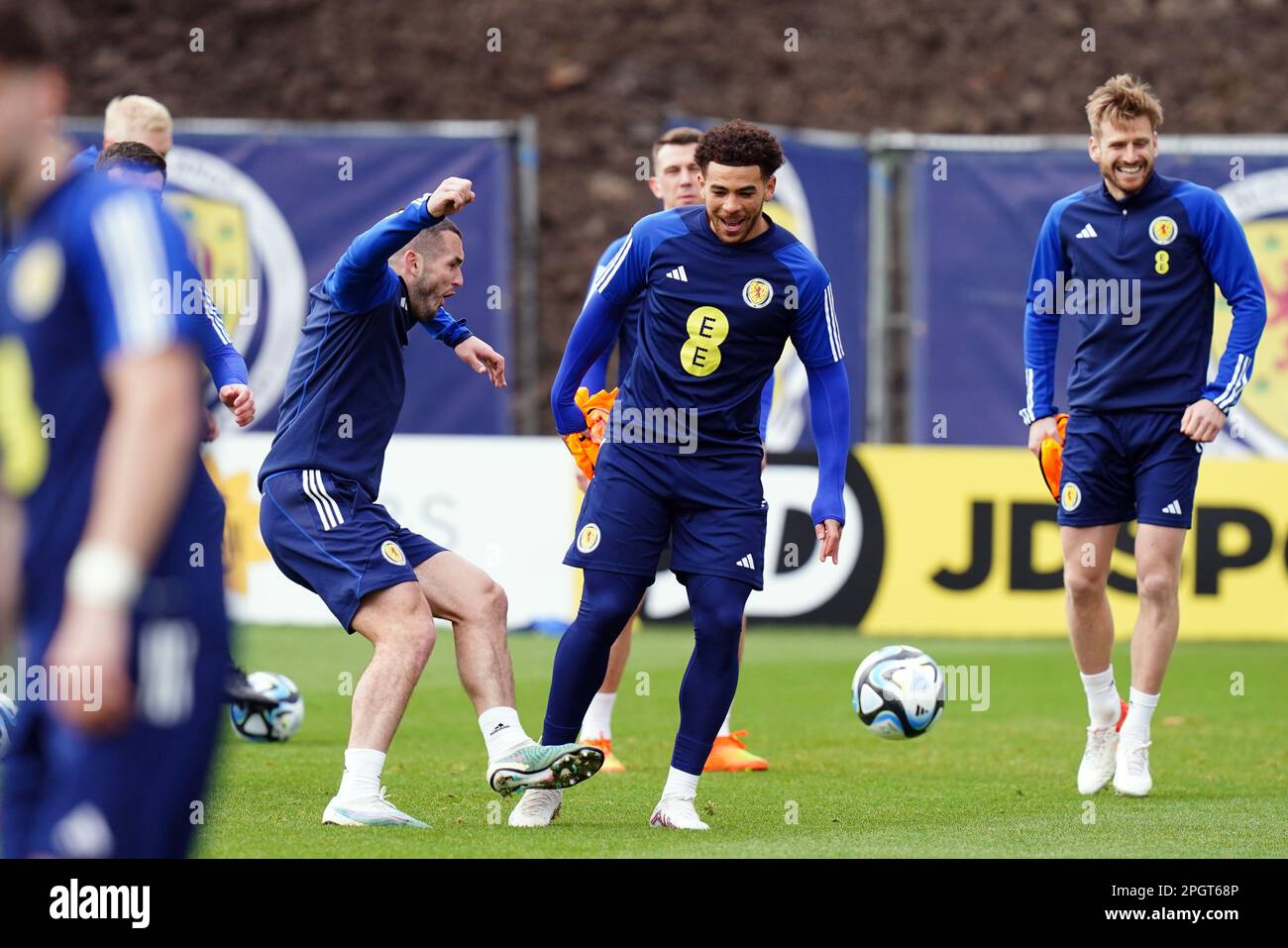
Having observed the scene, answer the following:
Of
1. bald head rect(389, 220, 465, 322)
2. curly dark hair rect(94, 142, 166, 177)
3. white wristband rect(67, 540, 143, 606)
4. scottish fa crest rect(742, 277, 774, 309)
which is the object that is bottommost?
white wristband rect(67, 540, 143, 606)

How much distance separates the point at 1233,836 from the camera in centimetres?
626

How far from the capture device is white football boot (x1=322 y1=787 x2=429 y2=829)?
619 centimetres

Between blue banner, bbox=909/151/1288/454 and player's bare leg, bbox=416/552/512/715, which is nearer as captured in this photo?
player's bare leg, bbox=416/552/512/715

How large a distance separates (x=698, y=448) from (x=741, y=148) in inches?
39.7

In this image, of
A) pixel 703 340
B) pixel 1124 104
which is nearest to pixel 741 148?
pixel 703 340

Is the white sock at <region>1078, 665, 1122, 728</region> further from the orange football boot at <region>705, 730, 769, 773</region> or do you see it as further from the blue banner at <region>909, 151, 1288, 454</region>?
the blue banner at <region>909, 151, 1288, 454</region>

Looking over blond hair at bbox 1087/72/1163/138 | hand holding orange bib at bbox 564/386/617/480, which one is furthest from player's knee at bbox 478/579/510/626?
blond hair at bbox 1087/72/1163/138

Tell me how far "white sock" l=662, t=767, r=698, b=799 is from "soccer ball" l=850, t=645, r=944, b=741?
161 cm

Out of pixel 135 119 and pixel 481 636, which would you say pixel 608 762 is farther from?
pixel 135 119

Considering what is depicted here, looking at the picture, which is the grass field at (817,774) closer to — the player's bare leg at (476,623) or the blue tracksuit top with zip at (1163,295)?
the player's bare leg at (476,623)

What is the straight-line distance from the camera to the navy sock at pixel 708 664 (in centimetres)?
641

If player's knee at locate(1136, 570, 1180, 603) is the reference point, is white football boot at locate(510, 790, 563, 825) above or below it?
below

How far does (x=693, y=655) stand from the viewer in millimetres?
6441
